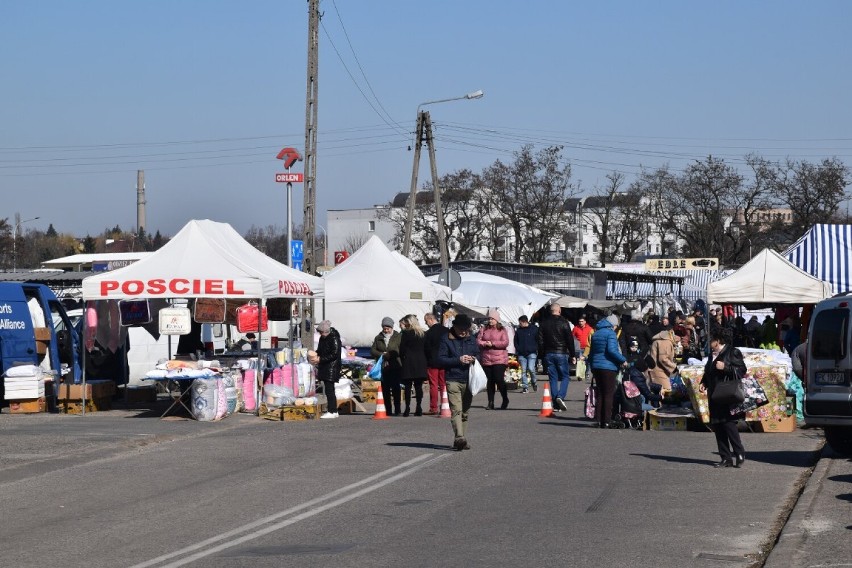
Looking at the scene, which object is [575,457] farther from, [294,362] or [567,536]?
[294,362]

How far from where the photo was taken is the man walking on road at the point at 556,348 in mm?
21828

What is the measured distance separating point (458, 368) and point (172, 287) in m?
6.63

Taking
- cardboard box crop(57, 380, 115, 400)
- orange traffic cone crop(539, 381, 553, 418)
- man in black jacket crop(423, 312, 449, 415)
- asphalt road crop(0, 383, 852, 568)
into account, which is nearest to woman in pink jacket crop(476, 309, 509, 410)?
man in black jacket crop(423, 312, 449, 415)

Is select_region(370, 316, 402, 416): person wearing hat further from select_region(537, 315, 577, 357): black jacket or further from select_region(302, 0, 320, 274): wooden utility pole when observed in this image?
select_region(302, 0, 320, 274): wooden utility pole

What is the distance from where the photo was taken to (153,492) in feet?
40.2

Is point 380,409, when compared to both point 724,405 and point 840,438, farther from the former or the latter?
point 840,438

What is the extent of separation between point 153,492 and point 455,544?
448 centimetres

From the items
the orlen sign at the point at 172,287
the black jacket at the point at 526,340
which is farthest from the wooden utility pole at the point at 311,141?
the orlen sign at the point at 172,287

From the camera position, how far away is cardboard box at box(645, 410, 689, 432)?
60.4 feet

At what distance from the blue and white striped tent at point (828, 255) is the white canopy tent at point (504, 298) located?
12.2 metres

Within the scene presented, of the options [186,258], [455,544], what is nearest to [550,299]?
[186,258]

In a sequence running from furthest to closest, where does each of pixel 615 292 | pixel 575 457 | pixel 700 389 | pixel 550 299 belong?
pixel 615 292 < pixel 550 299 < pixel 700 389 < pixel 575 457

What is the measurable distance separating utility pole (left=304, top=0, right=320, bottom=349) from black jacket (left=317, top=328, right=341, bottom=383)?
8.21m

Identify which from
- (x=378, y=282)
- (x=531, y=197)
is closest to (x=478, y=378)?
(x=378, y=282)
